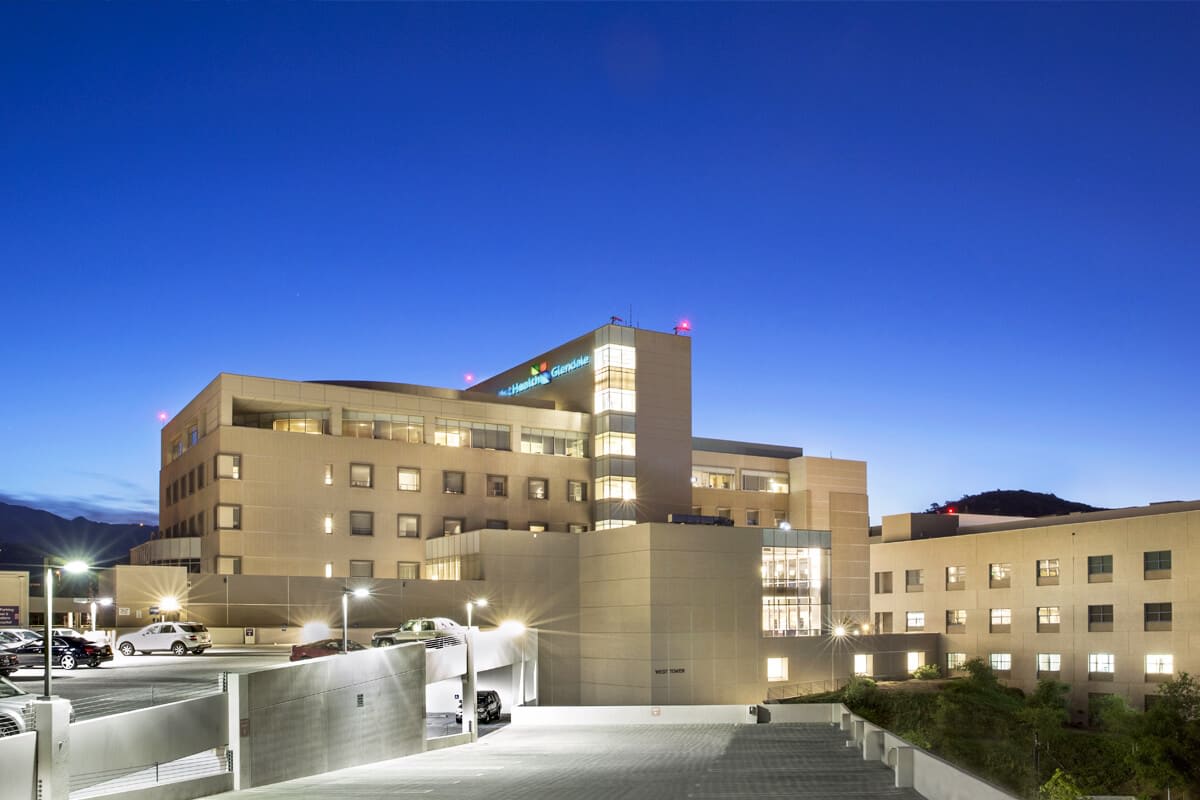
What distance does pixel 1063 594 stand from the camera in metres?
83.8

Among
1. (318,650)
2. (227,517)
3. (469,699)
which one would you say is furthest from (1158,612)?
(227,517)

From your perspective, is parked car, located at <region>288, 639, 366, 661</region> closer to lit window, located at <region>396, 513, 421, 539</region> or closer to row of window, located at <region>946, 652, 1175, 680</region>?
lit window, located at <region>396, 513, 421, 539</region>

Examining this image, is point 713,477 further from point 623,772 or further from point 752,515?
point 623,772

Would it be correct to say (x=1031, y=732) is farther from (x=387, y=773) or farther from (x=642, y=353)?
(x=387, y=773)

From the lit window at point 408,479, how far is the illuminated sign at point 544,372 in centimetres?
1807

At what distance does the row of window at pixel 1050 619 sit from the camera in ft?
251

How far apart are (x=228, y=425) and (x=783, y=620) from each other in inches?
1714

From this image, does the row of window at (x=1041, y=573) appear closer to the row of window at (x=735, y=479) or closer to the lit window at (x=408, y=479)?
the row of window at (x=735, y=479)

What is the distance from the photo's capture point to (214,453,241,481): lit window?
79.9 m

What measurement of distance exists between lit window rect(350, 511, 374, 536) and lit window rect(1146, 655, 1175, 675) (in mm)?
56907

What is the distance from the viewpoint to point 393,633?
57312mm

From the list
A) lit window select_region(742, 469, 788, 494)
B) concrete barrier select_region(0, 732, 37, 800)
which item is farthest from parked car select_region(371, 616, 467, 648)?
lit window select_region(742, 469, 788, 494)

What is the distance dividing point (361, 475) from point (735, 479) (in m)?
37.4

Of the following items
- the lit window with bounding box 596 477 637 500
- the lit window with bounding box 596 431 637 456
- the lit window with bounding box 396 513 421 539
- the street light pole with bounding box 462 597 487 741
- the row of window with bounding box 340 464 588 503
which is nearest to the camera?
the street light pole with bounding box 462 597 487 741
